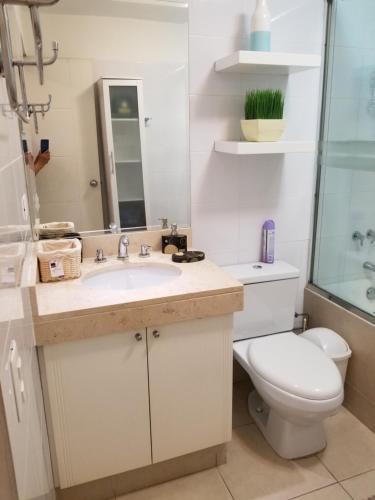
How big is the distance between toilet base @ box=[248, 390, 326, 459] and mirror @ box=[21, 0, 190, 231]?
111 cm

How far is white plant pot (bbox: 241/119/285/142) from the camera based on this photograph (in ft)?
5.72

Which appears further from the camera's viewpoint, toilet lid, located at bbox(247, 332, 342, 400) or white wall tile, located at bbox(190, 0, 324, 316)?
white wall tile, located at bbox(190, 0, 324, 316)

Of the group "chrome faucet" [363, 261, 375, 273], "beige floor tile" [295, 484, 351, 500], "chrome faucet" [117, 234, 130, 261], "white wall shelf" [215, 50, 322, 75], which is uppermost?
"white wall shelf" [215, 50, 322, 75]

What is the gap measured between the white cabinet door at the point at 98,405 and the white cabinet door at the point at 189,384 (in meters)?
0.05

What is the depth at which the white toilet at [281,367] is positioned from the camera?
5.06 ft

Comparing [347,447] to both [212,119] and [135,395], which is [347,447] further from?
[212,119]

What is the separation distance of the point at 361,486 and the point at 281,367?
575 millimetres

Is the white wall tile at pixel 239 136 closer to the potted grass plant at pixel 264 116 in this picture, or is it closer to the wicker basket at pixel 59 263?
the potted grass plant at pixel 264 116

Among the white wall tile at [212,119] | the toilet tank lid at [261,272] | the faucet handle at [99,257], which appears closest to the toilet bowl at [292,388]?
the toilet tank lid at [261,272]

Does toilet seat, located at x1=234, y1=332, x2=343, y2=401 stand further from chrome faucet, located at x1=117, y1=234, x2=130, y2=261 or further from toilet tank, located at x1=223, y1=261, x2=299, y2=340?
chrome faucet, located at x1=117, y1=234, x2=130, y2=261

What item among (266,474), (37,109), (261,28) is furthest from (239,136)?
(266,474)

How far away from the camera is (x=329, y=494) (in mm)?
1588

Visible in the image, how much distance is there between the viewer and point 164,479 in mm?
1662

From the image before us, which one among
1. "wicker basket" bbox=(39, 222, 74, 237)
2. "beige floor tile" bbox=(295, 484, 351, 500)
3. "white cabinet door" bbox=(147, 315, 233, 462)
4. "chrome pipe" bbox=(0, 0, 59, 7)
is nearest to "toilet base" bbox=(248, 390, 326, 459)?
"beige floor tile" bbox=(295, 484, 351, 500)
